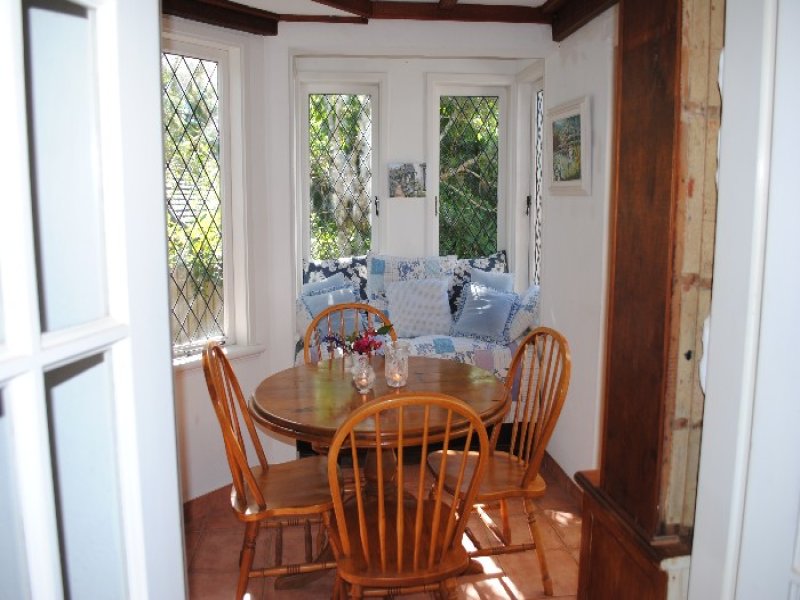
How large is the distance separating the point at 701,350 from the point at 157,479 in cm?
89

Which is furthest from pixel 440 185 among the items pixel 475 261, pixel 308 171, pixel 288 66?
pixel 288 66

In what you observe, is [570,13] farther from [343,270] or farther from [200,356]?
[200,356]

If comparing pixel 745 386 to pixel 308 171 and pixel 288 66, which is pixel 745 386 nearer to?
pixel 288 66

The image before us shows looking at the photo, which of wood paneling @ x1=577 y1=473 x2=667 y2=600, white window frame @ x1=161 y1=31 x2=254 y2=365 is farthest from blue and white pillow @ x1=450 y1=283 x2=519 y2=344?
wood paneling @ x1=577 y1=473 x2=667 y2=600

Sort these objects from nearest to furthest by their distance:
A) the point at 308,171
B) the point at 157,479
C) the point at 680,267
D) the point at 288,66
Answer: the point at 157,479 → the point at 680,267 → the point at 288,66 → the point at 308,171

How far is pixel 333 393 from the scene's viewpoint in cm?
258

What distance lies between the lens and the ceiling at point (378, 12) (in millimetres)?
3277

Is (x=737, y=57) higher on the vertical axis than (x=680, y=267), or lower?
higher

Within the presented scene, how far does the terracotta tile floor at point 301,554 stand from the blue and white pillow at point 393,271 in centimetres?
173

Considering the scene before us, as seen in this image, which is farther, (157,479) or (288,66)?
(288,66)

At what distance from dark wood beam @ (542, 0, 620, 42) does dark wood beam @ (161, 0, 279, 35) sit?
4.76ft

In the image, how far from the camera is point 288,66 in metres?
3.66

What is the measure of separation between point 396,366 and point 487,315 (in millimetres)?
1799

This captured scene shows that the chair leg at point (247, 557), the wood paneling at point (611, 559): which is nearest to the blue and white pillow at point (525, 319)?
the chair leg at point (247, 557)
